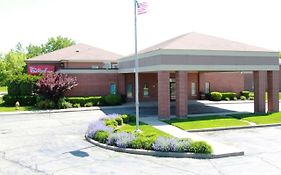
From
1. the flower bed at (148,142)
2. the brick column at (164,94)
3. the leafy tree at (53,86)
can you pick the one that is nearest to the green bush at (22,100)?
the leafy tree at (53,86)

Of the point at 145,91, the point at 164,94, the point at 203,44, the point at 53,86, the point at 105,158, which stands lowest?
the point at 105,158

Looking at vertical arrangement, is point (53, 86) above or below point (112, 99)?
above

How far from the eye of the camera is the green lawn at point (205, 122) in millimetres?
22736

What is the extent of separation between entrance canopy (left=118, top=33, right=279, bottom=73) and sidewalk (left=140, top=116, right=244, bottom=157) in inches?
160

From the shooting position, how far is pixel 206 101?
4134cm

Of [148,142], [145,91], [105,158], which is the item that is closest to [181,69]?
[148,142]

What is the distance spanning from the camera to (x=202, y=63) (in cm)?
2662

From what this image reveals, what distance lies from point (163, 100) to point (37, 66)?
24954 mm

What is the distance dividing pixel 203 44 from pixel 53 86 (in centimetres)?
1580

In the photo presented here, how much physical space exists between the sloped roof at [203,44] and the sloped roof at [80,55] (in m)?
17.2

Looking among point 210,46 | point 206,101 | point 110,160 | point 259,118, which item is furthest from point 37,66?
point 110,160

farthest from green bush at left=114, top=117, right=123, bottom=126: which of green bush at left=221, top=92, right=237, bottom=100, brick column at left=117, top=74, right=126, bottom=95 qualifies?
green bush at left=221, top=92, right=237, bottom=100

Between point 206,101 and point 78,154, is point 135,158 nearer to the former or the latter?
point 78,154

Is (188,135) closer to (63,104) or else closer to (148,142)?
(148,142)
